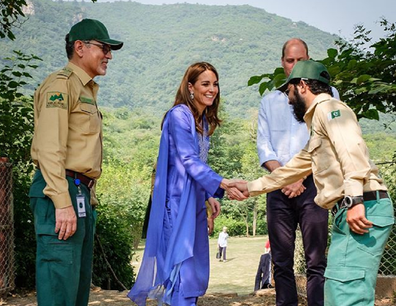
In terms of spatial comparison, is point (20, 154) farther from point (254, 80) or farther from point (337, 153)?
point (337, 153)

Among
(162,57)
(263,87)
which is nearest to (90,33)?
(263,87)

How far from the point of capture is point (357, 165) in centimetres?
291

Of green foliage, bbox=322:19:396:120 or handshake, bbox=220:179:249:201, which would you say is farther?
green foliage, bbox=322:19:396:120

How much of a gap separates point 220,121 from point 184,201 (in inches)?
32.0

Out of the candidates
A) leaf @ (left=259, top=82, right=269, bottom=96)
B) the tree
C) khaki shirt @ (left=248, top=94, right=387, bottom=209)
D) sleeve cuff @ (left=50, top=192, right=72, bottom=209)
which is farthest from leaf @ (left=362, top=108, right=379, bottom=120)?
sleeve cuff @ (left=50, top=192, right=72, bottom=209)

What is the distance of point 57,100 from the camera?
10.9 ft

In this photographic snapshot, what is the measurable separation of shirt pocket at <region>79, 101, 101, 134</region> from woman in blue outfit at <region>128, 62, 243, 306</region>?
2.30 feet

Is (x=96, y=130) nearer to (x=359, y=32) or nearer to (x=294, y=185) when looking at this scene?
(x=294, y=185)

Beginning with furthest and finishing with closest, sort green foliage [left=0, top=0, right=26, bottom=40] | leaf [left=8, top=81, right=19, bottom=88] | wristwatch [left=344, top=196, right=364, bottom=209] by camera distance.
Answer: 1. leaf [left=8, top=81, right=19, bottom=88]
2. green foliage [left=0, top=0, right=26, bottom=40]
3. wristwatch [left=344, top=196, right=364, bottom=209]

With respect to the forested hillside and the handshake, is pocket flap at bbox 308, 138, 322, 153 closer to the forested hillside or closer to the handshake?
the handshake

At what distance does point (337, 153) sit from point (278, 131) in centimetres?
165

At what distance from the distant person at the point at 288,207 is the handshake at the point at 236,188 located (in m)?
0.33

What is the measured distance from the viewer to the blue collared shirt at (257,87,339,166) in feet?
14.9

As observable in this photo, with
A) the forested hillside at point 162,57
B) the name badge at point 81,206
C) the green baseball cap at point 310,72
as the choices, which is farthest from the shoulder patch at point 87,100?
the forested hillside at point 162,57
